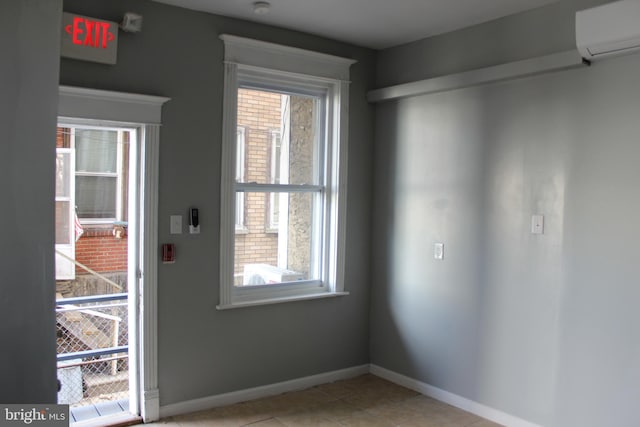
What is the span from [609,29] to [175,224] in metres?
2.72

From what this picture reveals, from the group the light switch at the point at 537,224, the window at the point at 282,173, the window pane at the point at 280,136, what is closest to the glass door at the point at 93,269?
the window at the point at 282,173

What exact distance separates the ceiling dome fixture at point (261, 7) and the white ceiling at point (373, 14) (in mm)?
34

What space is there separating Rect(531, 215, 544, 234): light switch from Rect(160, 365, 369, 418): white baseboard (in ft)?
6.22

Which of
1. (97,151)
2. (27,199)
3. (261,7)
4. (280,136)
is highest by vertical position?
(261,7)

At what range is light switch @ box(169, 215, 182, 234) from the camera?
3.48 metres

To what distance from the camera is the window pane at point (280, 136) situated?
3904 millimetres

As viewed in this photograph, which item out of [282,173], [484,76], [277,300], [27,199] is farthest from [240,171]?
[27,199]

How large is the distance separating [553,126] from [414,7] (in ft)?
3.67

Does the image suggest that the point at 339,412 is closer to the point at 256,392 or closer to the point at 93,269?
the point at 256,392

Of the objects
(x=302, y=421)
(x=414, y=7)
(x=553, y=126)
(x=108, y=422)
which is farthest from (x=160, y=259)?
(x=553, y=126)

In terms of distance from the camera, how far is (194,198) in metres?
3.57

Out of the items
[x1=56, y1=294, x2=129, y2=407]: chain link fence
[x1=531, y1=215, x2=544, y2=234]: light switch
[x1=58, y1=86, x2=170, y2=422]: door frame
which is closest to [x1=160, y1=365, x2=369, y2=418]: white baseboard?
[x1=58, y1=86, x2=170, y2=422]: door frame

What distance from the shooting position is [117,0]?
3225 mm

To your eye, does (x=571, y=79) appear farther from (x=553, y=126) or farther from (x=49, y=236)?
(x=49, y=236)
